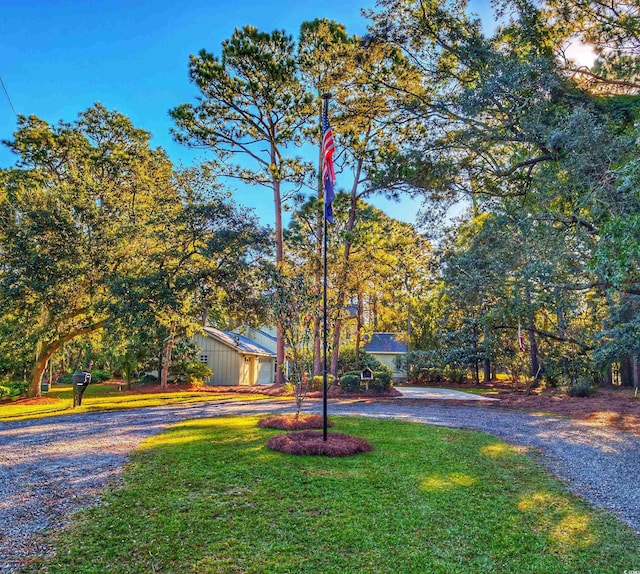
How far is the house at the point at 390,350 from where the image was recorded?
103 ft

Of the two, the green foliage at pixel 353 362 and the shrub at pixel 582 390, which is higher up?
the green foliage at pixel 353 362

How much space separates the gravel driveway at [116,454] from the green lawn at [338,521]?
0.32 m

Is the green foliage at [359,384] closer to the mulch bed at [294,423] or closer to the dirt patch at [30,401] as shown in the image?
the mulch bed at [294,423]

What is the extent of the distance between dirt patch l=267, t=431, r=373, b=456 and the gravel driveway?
233 cm

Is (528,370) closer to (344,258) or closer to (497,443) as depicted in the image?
(344,258)

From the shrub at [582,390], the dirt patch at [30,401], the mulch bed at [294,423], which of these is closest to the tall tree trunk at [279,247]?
the dirt patch at [30,401]

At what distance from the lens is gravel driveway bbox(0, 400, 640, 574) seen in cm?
408

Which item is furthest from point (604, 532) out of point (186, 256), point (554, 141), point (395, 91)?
point (186, 256)

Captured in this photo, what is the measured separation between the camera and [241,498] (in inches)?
177

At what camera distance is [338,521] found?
155 inches

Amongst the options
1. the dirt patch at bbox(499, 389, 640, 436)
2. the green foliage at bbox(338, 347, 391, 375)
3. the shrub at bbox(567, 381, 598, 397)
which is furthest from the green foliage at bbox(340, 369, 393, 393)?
the shrub at bbox(567, 381, 598, 397)

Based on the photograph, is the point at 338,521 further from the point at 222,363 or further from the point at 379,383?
the point at 222,363

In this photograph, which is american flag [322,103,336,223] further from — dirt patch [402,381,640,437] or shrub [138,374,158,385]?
shrub [138,374,158,385]

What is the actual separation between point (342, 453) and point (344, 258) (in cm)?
1223
